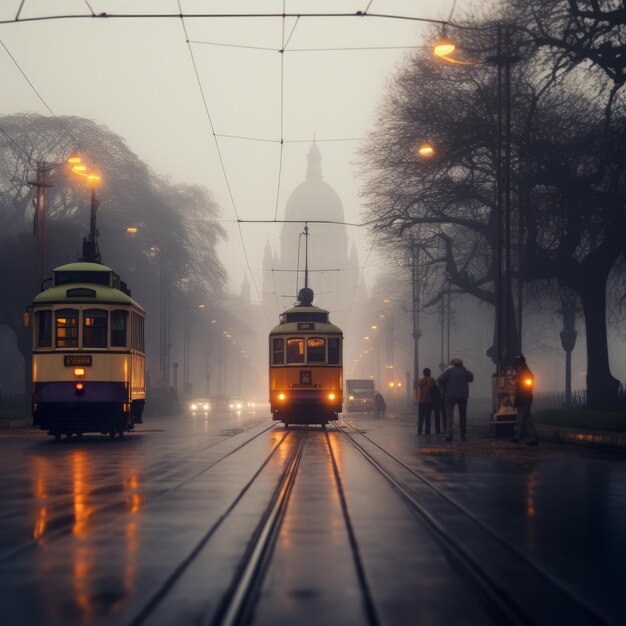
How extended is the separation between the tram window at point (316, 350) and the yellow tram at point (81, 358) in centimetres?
849

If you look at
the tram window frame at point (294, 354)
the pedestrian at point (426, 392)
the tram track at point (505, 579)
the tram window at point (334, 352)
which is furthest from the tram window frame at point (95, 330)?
the tram track at point (505, 579)

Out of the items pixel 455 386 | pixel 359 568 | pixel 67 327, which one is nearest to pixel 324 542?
pixel 359 568

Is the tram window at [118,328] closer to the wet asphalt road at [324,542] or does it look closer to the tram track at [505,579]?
the wet asphalt road at [324,542]

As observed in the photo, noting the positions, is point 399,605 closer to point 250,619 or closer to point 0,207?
point 250,619

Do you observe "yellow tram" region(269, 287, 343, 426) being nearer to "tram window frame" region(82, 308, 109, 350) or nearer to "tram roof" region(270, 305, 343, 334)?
"tram roof" region(270, 305, 343, 334)

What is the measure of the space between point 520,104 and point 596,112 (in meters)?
2.43

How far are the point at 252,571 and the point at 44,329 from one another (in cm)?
1928

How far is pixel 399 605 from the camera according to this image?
649 cm

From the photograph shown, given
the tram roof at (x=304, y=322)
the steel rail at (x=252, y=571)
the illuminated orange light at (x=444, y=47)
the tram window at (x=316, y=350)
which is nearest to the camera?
the steel rail at (x=252, y=571)

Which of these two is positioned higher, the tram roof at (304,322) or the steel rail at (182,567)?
the tram roof at (304,322)

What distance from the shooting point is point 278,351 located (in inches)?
1356

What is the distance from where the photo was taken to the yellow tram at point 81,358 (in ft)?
83.6

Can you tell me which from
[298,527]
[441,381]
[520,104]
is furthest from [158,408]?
[298,527]

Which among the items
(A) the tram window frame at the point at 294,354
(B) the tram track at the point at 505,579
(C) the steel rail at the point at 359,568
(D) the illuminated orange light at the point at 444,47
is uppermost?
(D) the illuminated orange light at the point at 444,47
